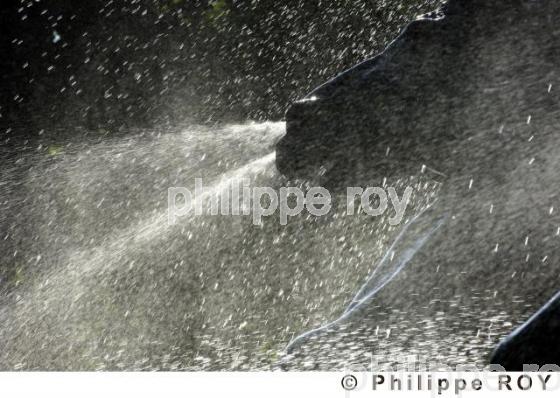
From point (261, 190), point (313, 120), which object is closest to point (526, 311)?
point (313, 120)

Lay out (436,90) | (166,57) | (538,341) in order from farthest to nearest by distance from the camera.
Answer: (166,57)
(436,90)
(538,341)

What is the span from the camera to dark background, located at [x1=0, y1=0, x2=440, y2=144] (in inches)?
101

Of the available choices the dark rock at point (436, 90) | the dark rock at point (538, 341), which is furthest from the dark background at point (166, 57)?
the dark rock at point (538, 341)

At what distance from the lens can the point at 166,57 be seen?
103 inches

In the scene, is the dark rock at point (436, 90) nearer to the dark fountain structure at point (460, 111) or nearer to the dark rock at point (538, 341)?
the dark fountain structure at point (460, 111)

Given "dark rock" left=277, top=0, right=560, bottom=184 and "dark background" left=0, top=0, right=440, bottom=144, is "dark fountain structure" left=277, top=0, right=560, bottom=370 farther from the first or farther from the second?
"dark background" left=0, top=0, right=440, bottom=144

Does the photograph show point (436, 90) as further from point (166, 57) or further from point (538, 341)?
point (166, 57)

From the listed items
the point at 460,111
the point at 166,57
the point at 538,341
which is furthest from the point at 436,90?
the point at 166,57

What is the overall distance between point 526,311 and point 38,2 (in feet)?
7.03

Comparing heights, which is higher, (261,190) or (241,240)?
(261,190)

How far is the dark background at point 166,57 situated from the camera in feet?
8.38

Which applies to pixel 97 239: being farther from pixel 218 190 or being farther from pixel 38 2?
pixel 38 2

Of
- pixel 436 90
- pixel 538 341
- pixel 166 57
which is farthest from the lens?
pixel 166 57

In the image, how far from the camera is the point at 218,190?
2.33 metres
